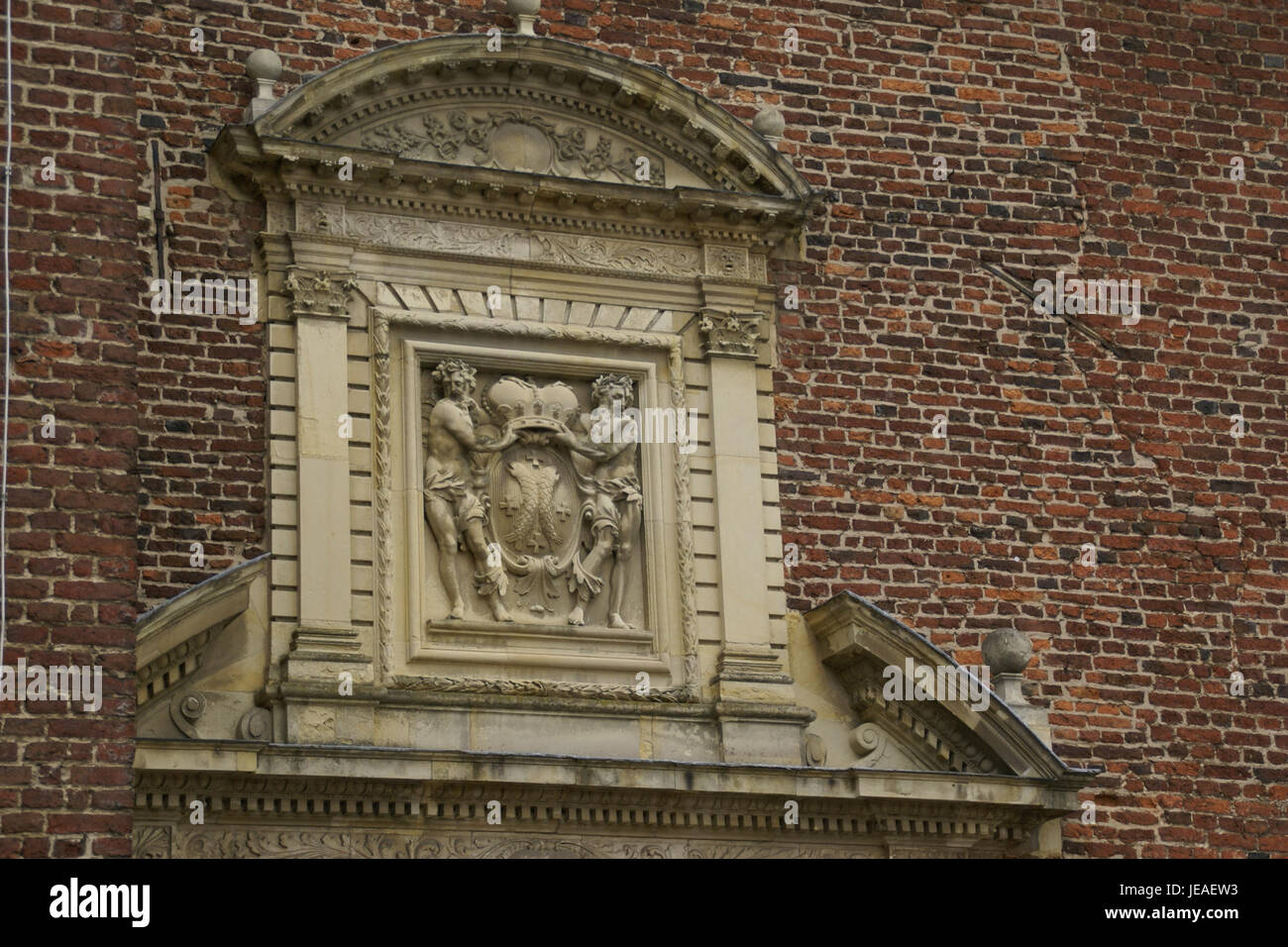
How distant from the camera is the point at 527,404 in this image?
1208cm

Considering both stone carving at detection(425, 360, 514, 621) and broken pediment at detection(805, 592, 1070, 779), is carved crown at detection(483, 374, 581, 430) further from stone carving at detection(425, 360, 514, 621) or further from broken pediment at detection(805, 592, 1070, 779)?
broken pediment at detection(805, 592, 1070, 779)

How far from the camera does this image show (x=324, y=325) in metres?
11.9

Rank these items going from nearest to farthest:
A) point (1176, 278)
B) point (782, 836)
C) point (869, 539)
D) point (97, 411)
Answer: point (97, 411), point (782, 836), point (869, 539), point (1176, 278)

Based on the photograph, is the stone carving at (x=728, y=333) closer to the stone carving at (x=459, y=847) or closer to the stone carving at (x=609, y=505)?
the stone carving at (x=609, y=505)

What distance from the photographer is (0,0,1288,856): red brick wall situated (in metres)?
12.0

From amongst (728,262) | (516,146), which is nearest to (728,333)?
(728,262)

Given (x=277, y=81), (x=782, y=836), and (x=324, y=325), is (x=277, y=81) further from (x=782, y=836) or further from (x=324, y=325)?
(x=782, y=836)

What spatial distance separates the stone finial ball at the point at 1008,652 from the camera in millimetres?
12180

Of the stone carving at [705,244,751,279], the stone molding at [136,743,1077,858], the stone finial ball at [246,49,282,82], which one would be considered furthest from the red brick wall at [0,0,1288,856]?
the stone molding at [136,743,1077,858]

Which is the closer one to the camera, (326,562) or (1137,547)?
(326,562)

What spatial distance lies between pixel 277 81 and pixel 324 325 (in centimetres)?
122

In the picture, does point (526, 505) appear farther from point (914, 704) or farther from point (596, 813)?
point (914, 704)

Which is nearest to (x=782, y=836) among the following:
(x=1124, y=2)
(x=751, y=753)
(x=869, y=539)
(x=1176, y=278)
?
(x=751, y=753)

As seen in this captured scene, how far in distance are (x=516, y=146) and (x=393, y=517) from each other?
198 centimetres
